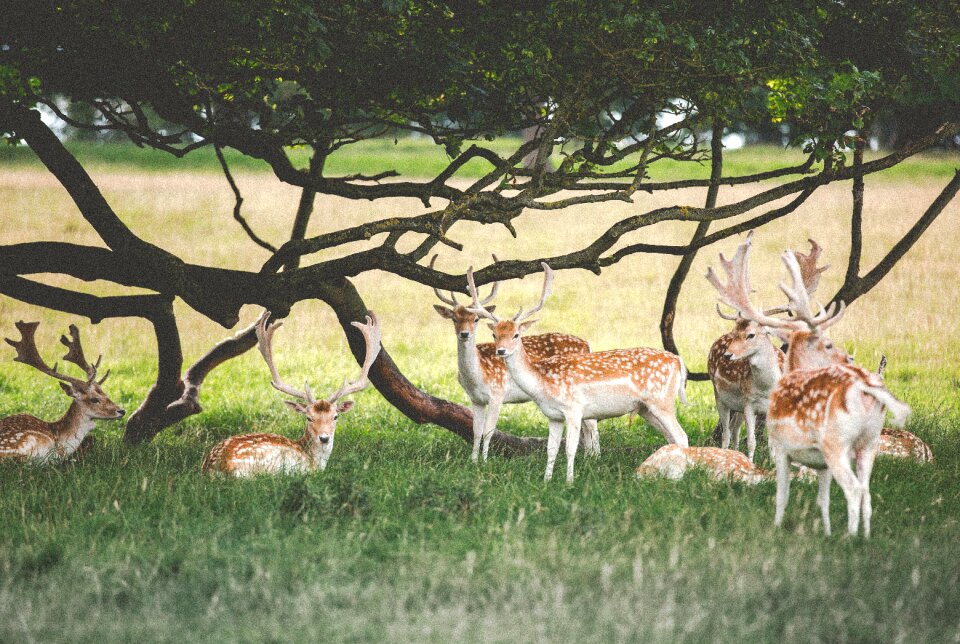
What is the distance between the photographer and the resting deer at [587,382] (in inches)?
298

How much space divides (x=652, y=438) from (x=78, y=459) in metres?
4.74

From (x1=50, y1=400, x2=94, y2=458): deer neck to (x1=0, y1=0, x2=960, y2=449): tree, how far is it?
0.93m

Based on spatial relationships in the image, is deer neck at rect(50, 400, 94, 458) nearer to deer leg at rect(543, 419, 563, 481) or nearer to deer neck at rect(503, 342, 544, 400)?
deer neck at rect(503, 342, 544, 400)

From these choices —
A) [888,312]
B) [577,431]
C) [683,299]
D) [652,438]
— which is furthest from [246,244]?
[577,431]

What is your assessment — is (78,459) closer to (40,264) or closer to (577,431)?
(40,264)

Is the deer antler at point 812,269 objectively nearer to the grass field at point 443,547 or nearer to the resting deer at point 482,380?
the grass field at point 443,547

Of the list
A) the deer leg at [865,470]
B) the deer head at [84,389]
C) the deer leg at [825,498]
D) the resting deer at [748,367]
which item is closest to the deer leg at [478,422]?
the resting deer at [748,367]

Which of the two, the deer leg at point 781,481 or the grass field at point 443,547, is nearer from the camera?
the grass field at point 443,547

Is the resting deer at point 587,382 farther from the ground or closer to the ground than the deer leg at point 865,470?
farther from the ground

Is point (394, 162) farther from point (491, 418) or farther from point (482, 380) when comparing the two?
point (491, 418)

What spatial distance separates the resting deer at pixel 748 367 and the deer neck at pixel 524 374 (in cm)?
141

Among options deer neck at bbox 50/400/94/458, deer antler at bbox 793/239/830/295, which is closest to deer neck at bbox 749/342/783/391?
deer antler at bbox 793/239/830/295

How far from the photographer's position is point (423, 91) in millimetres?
7855

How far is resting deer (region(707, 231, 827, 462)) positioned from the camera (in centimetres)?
802
